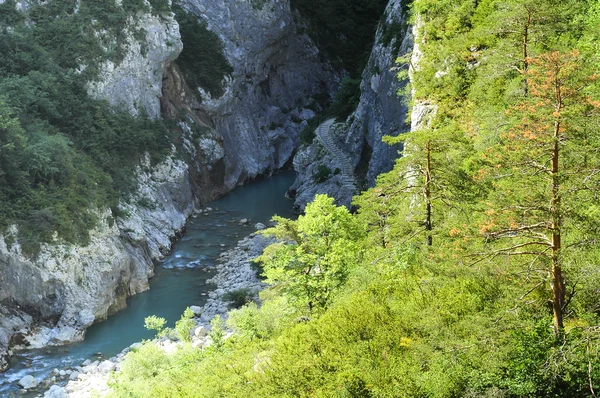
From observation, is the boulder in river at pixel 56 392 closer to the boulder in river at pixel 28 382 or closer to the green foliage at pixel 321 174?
the boulder in river at pixel 28 382

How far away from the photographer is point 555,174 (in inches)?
409

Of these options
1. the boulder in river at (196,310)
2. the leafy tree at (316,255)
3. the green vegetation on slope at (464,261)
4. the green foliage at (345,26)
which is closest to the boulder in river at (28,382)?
the green vegetation on slope at (464,261)

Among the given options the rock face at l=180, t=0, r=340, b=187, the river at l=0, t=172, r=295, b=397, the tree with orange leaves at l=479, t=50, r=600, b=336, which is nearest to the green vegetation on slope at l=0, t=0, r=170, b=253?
the river at l=0, t=172, r=295, b=397

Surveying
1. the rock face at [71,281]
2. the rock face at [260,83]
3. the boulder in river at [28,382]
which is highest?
the rock face at [260,83]

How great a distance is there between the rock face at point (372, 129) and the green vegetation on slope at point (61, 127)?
523 inches

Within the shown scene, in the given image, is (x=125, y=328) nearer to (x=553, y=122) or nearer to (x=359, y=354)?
(x=359, y=354)

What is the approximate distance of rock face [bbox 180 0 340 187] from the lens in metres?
65.4

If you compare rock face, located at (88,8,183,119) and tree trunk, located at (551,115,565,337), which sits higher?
rock face, located at (88,8,183,119)

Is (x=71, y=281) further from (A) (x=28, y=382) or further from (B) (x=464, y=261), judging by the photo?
(B) (x=464, y=261)

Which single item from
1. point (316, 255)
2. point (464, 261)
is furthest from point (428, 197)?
point (316, 255)

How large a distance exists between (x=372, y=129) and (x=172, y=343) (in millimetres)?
24594

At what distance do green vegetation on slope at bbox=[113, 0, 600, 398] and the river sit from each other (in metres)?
6.25

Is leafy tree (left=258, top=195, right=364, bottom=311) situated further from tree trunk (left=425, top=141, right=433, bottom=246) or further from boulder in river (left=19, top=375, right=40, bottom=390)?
boulder in river (left=19, top=375, right=40, bottom=390)

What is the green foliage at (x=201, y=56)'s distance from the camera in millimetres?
62344
